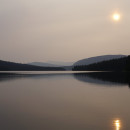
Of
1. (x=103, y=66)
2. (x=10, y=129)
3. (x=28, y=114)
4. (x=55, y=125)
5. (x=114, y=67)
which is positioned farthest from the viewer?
(x=103, y=66)

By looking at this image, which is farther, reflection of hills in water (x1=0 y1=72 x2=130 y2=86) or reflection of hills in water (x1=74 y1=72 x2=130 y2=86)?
reflection of hills in water (x1=0 y1=72 x2=130 y2=86)

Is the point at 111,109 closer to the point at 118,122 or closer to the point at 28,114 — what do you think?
the point at 118,122

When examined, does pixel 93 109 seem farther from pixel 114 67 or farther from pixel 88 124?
pixel 114 67

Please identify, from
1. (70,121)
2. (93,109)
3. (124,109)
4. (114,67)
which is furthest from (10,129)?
(114,67)

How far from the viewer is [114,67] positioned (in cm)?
16238

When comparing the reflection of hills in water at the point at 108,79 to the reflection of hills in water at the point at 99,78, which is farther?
the reflection of hills in water at the point at 99,78

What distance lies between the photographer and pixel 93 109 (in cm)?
1895

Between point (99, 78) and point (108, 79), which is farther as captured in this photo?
point (99, 78)

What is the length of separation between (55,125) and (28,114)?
3622 mm

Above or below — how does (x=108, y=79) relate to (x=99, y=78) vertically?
below

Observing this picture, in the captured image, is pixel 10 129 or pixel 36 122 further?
pixel 36 122

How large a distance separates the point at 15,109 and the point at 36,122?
507 cm

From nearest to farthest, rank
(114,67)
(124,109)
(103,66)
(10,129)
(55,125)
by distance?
(10,129) → (55,125) → (124,109) → (114,67) → (103,66)

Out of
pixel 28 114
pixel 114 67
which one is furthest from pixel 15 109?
pixel 114 67
